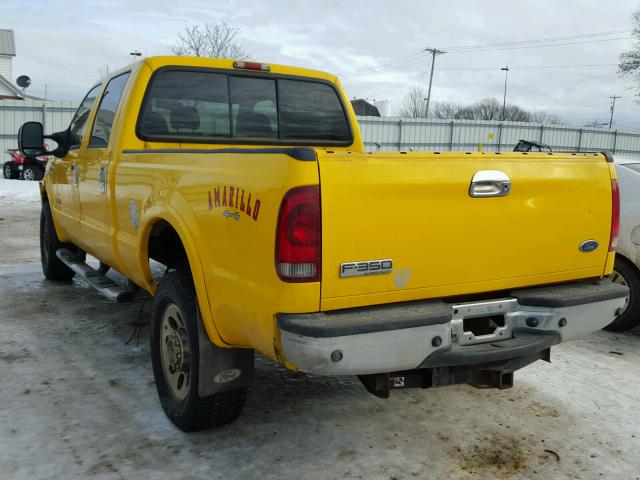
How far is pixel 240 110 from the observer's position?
4.56m

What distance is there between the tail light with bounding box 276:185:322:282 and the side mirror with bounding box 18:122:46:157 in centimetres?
363

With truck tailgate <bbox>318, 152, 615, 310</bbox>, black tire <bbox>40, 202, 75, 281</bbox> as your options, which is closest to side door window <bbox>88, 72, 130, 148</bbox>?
black tire <bbox>40, 202, 75, 281</bbox>

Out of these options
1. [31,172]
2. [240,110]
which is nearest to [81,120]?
[240,110]

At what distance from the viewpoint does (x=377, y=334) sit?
2449 millimetres

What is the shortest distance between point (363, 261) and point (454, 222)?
1.66 feet

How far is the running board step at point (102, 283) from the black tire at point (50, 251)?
431 millimetres

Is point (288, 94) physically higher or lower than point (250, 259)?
higher

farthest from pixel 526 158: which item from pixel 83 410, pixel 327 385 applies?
pixel 83 410

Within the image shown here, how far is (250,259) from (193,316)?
0.65m

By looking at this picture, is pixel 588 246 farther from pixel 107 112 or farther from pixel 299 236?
pixel 107 112

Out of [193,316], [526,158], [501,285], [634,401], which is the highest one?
[526,158]

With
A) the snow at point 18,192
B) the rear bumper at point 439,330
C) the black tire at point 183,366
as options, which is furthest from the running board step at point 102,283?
the snow at point 18,192

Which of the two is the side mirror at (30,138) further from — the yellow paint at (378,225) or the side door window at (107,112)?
the yellow paint at (378,225)

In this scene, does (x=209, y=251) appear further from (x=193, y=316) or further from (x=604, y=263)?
(x=604, y=263)
